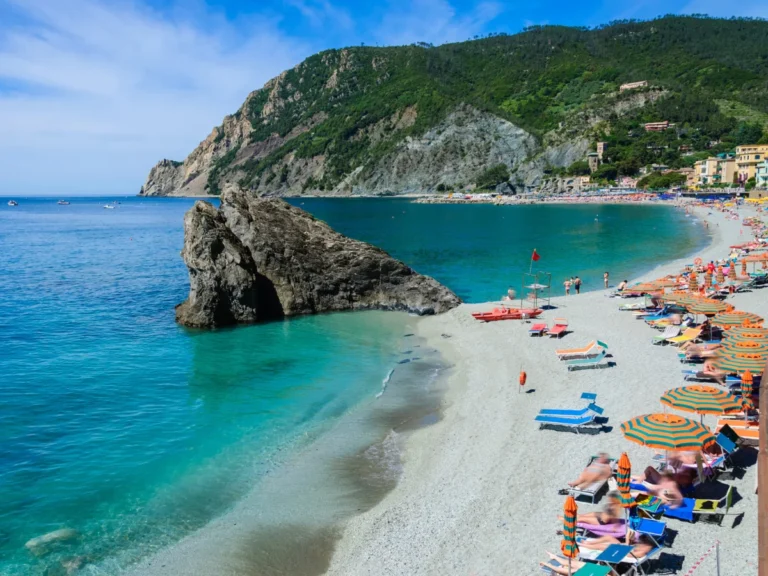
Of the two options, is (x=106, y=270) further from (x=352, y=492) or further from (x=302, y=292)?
(x=352, y=492)

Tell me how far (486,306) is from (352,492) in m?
22.1

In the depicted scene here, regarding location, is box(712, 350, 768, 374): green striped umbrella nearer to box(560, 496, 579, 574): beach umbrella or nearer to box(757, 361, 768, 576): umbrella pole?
box(560, 496, 579, 574): beach umbrella

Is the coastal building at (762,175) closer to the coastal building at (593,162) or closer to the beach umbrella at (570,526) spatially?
the coastal building at (593,162)

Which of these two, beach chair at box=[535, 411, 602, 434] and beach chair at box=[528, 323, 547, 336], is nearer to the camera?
beach chair at box=[535, 411, 602, 434]

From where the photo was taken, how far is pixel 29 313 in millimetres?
36281

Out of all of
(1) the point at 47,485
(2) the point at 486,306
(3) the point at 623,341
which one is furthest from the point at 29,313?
(3) the point at 623,341

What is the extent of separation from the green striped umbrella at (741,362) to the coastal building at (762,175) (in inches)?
5404

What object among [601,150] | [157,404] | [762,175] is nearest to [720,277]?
[157,404]

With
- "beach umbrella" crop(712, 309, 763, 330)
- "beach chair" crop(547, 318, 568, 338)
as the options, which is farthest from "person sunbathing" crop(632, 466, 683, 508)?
"beach chair" crop(547, 318, 568, 338)

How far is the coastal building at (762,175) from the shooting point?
130 m

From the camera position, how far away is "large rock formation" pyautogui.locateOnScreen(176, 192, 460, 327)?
33000mm

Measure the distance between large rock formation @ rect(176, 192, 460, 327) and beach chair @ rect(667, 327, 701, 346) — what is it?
13.8 meters

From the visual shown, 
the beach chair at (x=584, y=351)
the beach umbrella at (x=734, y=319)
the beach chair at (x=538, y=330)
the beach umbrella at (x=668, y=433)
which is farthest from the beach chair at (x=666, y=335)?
the beach umbrella at (x=668, y=433)

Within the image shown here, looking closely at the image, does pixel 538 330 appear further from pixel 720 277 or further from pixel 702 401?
pixel 720 277
